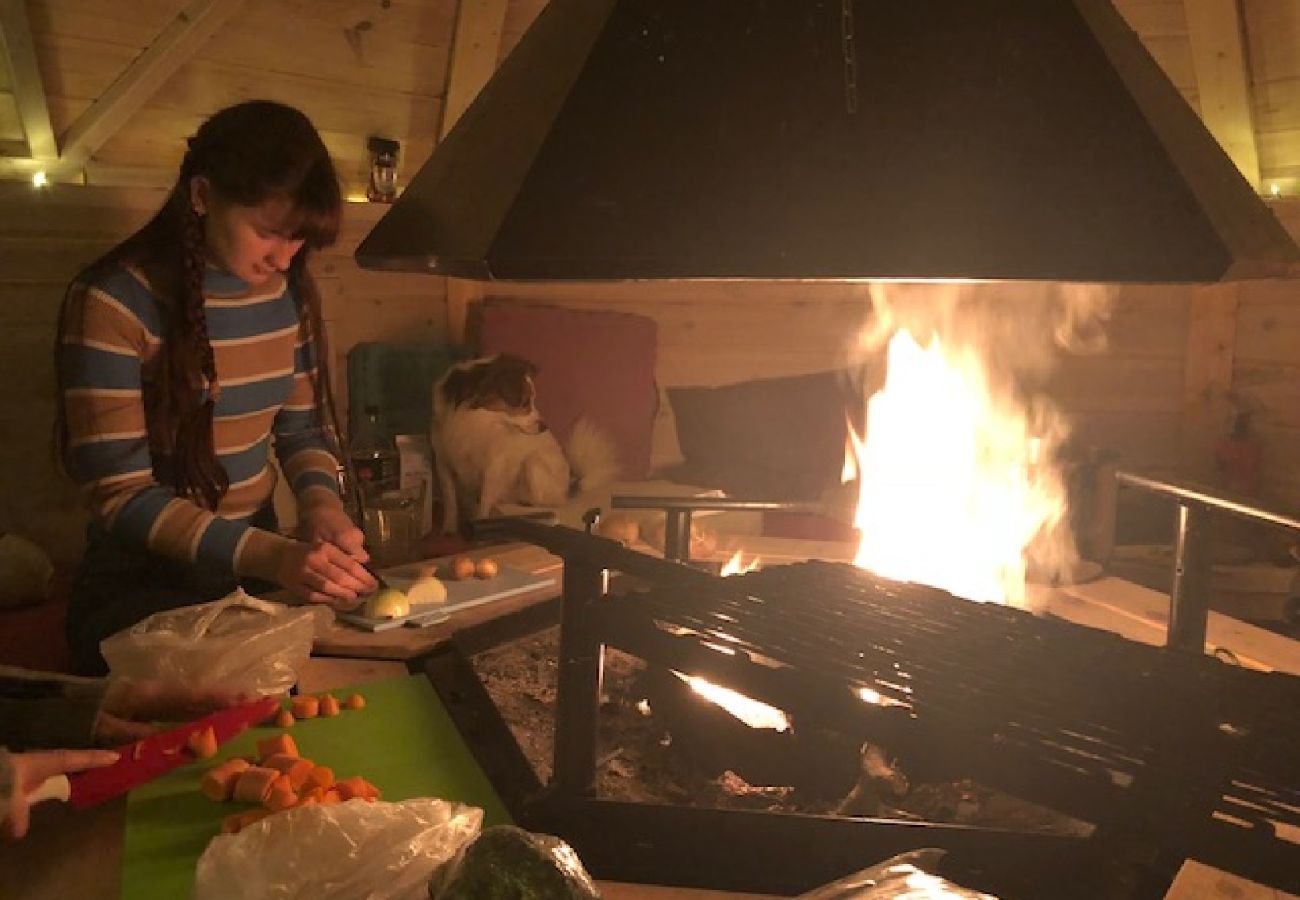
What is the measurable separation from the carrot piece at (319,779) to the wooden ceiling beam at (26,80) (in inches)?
70.5

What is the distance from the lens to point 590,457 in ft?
9.15

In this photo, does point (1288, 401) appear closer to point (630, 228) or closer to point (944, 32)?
point (944, 32)

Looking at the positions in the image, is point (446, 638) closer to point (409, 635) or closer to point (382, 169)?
point (409, 635)

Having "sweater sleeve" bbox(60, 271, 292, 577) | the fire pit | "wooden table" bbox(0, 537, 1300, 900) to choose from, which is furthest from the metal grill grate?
"sweater sleeve" bbox(60, 271, 292, 577)

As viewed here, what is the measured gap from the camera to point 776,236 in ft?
3.82

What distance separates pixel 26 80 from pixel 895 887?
2263mm

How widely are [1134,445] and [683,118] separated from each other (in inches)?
83.4

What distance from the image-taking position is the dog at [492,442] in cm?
255

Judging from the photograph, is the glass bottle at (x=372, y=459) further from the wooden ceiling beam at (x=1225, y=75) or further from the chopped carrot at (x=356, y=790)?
the wooden ceiling beam at (x=1225, y=75)

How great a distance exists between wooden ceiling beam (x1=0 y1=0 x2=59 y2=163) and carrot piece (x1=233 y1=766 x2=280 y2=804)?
1.76 metres

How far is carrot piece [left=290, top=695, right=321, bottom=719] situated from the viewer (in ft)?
3.97

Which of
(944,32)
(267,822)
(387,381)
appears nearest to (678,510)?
(944,32)

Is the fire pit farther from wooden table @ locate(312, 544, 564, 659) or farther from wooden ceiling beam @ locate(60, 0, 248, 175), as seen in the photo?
wooden ceiling beam @ locate(60, 0, 248, 175)

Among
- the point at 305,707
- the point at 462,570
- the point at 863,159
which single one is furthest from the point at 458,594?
the point at 863,159
